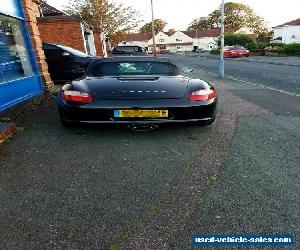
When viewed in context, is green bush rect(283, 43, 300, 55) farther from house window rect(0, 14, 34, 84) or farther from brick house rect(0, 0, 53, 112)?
house window rect(0, 14, 34, 84)

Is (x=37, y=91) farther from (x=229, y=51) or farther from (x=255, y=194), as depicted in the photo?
(x=229, y=51)

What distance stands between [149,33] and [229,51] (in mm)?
87167

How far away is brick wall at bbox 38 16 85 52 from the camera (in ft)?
57.5

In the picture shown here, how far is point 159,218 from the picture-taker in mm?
2463

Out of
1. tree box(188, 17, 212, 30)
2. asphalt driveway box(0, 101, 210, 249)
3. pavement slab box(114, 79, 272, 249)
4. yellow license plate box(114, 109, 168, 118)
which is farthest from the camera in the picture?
tree box(188, 17, 212, 30)

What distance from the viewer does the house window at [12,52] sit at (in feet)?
20.5

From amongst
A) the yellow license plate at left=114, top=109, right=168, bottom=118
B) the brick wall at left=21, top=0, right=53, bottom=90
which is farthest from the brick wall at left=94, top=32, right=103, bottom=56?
the yellow license plate at left=114, top=109, right=168, bottom=118

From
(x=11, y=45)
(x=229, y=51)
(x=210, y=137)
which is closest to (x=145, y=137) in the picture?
(x=210, y=137)

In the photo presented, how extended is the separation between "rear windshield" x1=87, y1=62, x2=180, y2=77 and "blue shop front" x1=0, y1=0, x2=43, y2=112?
204cm

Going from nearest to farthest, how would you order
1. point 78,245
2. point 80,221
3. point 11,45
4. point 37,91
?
point 78,245 < point 80,221 < point 11,45 < point 37,91

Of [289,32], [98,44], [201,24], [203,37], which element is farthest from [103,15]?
[201,24]

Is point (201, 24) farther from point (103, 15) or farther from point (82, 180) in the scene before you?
point (82, 180)

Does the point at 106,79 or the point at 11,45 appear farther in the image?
the point at 11,45

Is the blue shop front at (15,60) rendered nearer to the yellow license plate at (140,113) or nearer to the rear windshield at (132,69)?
the rear windshield at (132,69)
